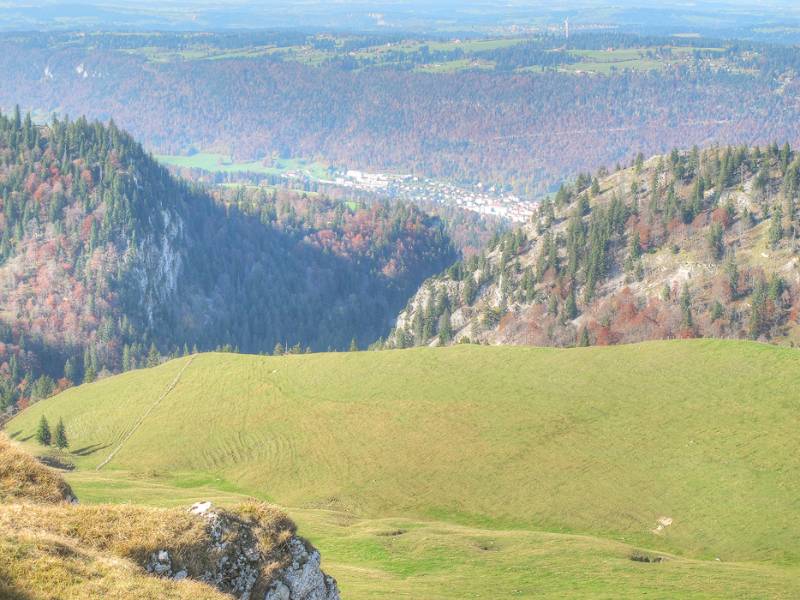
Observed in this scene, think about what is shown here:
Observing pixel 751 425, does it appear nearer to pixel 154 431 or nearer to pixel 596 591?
pixel 596 591

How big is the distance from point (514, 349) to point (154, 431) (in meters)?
38.8

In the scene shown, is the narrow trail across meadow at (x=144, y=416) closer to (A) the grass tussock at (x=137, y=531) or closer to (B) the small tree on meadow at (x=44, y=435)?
(B) the small tree on meadow at (x=44, y=435)

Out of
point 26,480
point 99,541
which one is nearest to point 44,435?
point 26,480

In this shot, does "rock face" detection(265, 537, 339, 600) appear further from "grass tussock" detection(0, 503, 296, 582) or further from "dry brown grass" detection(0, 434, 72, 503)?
"dry brown grass" detection(0, 434, 72, 503)

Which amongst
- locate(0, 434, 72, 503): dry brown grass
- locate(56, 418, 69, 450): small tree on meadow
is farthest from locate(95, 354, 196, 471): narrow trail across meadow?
locate(0, 434, 72, 503): dry brown grass

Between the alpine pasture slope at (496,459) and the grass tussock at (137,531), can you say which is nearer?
the grass tussock at (137,531)

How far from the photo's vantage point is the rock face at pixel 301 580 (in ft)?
121

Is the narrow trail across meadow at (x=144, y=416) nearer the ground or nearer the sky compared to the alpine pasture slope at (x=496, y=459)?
nearer the ground

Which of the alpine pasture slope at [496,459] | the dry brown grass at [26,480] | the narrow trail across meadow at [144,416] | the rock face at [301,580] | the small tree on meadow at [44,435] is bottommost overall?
the small tree on meadow at [44,435]

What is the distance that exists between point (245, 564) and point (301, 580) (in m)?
2.50

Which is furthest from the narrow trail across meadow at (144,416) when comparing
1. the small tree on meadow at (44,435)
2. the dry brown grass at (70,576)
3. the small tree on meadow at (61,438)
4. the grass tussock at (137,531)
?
the dry brown grass at (70,576)

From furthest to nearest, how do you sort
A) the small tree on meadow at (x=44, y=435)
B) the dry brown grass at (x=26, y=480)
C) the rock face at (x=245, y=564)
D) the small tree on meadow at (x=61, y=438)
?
the small tree on meadow at (x=44, y=435), the small tree on meadow at (x=61, y=438), the dry brown grass at (x=26, y=480), the rock face at (x=245, y=564)

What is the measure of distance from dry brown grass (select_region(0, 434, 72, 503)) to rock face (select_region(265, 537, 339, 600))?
9.55 meters

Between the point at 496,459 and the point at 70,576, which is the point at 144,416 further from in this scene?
the point at 70,576
